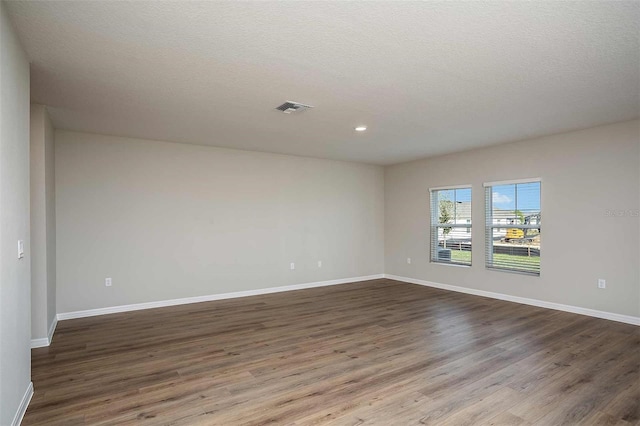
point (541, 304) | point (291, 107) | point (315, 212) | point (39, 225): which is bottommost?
point (541, 304)

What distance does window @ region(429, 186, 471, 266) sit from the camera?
248 inches

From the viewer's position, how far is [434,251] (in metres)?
6.79

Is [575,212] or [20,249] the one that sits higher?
[575,212]

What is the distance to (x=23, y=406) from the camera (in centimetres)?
231

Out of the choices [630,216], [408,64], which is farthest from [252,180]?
[630,216]

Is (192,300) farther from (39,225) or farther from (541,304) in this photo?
(541,304)

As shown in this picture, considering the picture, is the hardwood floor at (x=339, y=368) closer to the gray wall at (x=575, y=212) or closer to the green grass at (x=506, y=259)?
the gray wall at (x=575, y=212)

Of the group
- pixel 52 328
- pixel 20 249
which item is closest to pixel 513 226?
pixel 20 249

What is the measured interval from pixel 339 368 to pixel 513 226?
401cm

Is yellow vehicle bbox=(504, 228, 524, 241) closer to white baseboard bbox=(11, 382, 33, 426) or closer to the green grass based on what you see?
the green grass

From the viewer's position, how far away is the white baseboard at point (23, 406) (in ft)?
7.02

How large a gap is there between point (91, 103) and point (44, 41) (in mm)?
1322

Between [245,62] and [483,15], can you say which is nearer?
[483,15]

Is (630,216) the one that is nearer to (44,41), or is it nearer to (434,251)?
(434,251)
